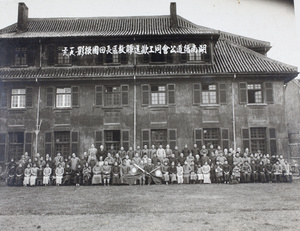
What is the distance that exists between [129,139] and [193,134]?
3738 millimetres

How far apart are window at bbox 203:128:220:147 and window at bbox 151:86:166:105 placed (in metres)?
3.09

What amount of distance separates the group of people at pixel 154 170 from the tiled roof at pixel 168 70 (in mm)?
4908

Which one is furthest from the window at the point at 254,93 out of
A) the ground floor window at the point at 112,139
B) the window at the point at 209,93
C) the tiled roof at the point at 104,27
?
the ground floor window at the point at 112,139

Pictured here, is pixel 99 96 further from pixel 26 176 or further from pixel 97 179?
pixel 26 176

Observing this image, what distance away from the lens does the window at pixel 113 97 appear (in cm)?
1973

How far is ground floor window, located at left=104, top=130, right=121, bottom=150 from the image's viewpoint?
19.4 m

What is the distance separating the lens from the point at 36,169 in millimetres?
16422

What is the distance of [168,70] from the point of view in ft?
63.7

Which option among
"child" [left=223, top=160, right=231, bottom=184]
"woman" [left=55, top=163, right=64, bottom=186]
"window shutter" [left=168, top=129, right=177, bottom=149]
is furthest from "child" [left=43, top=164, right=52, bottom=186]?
"child" [left=223, top=160, right=231, bottom=184]

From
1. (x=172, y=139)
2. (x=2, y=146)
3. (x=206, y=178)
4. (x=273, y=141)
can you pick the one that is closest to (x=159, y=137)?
(x=172, y=139)

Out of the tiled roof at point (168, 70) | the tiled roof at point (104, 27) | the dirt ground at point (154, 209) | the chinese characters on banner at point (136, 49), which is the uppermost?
the tiled roof at point (104, 27)

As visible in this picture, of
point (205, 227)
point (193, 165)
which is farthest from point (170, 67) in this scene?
point (205, 227)

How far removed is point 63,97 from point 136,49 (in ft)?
17.4

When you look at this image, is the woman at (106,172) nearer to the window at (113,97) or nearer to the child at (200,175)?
the child at (200,175)
